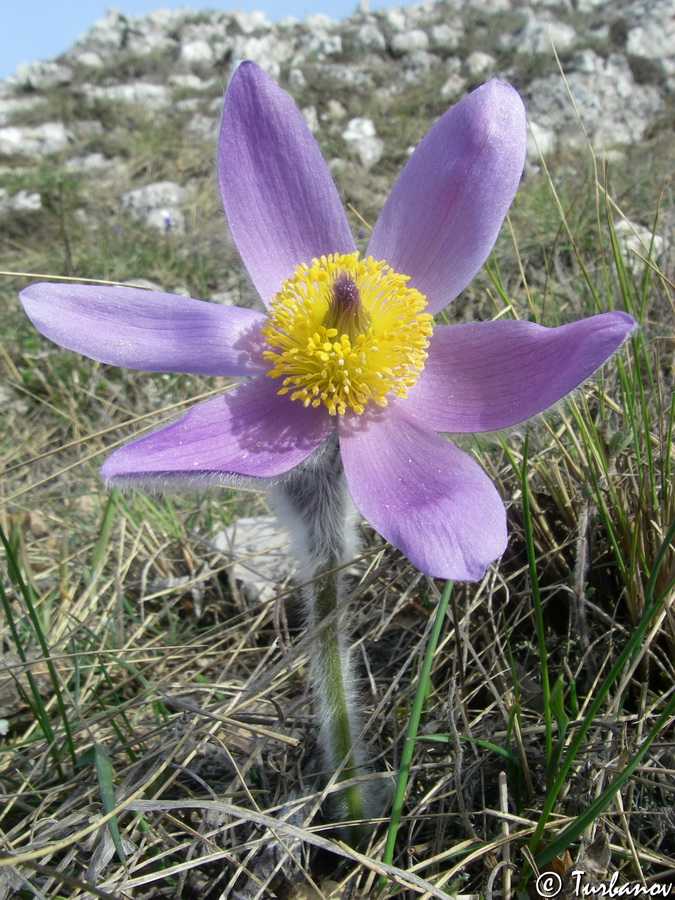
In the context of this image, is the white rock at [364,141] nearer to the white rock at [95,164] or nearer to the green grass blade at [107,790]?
the white rock at [95,164]

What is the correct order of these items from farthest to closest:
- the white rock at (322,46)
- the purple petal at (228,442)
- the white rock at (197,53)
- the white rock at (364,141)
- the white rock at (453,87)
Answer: the white rock at (197,53), the white rock at (322,46), the white rock at (453,87), the white rock at (364,141), the purple petal at (228,442)

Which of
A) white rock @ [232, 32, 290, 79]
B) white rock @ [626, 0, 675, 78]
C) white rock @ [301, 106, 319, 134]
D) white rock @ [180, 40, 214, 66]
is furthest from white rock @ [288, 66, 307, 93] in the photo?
white rock @ [626, 0, 675, 78]

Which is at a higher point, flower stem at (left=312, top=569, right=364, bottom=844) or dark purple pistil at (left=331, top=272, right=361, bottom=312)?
dark purple pistil at (left=331, top=272, right=361, bottom=312)

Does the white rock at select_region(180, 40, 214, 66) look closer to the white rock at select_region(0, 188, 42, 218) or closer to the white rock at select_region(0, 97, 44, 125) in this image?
the white rock at select_region(0, 97, 44, 125)

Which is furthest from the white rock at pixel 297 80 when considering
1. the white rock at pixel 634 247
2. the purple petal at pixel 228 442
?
the purple petal at pixel 228 442

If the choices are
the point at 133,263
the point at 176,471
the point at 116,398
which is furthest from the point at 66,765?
the point at 133,263

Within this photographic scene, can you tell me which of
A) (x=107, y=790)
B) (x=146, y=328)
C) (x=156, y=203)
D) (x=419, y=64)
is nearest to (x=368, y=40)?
(x=419, y=64)
